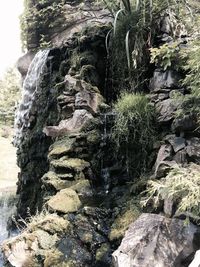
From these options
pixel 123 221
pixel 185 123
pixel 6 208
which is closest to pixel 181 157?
pixel 185 123

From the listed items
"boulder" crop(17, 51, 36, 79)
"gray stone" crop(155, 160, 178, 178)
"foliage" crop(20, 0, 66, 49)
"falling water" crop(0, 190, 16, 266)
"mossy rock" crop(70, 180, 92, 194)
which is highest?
"foliage" crop(20, 0, 66, 49)

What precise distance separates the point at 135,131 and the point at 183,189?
6.02 feet

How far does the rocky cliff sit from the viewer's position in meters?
3.49

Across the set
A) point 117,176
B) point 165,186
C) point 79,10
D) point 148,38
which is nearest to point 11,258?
point 165,186

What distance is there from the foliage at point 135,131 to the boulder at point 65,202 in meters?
1.00

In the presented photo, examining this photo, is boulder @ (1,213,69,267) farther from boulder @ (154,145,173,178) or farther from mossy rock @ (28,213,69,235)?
boulder @ (154,145,173,178)

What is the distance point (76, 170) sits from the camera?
5.09 meters

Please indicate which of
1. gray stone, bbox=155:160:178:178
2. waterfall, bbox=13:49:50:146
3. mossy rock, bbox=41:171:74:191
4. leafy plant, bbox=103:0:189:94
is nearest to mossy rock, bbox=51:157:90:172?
mossy rock, bbox=41:171:74:191

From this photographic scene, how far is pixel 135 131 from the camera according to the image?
5184 mm

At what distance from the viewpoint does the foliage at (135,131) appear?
5.13 meters

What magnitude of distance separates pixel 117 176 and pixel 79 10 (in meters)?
7.56

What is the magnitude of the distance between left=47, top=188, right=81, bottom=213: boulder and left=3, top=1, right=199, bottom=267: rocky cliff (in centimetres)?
1

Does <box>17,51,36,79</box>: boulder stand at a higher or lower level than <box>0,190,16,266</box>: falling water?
higher

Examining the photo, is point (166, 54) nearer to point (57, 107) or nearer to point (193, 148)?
point (193, 148)
